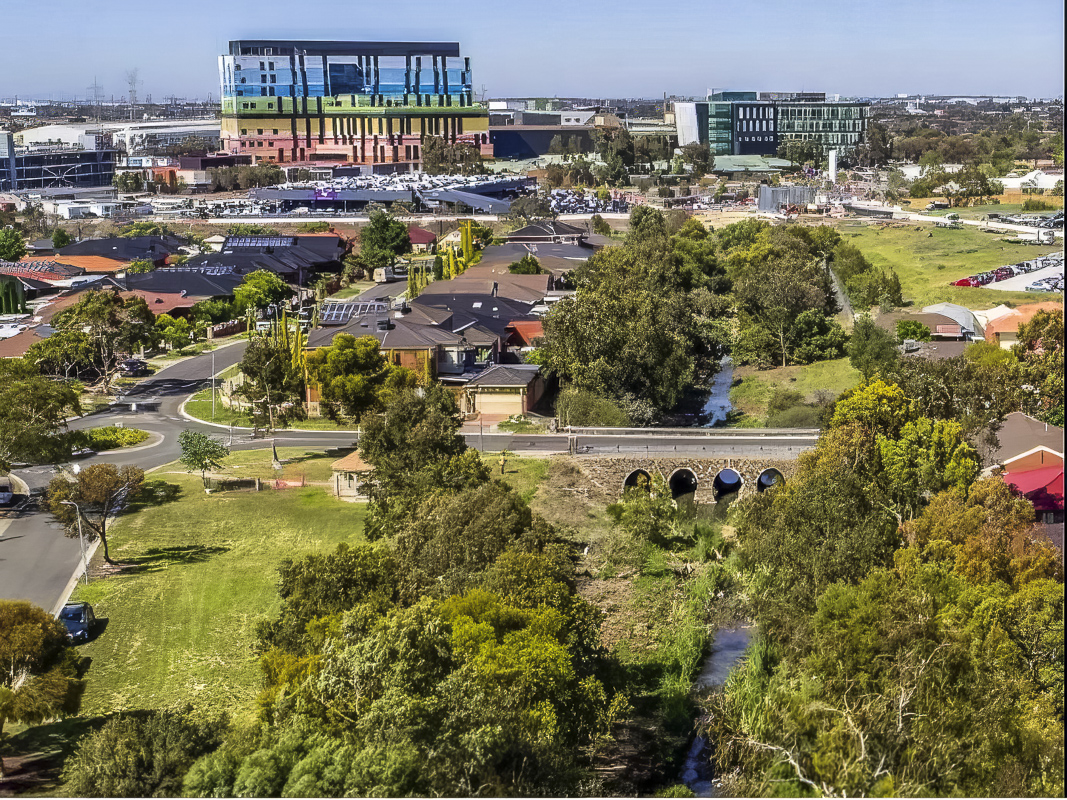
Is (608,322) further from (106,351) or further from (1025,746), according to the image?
(1025,746)

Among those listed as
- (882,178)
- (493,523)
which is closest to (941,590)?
(493,523)

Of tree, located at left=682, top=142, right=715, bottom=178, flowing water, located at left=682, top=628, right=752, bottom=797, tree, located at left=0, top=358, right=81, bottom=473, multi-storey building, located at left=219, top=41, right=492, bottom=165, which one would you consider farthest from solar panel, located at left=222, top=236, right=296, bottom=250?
multi-storey building, located at left=219, top=41, right=492, bottom=165

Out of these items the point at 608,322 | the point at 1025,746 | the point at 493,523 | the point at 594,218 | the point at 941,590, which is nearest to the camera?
the point at 1025,746

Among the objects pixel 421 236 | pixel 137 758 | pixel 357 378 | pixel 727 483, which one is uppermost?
pixel 421 236

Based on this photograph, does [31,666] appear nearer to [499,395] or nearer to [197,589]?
[197,589]

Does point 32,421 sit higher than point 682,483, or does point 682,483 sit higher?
point 32,421

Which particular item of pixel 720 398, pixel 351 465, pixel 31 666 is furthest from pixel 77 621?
pixel 720 398
